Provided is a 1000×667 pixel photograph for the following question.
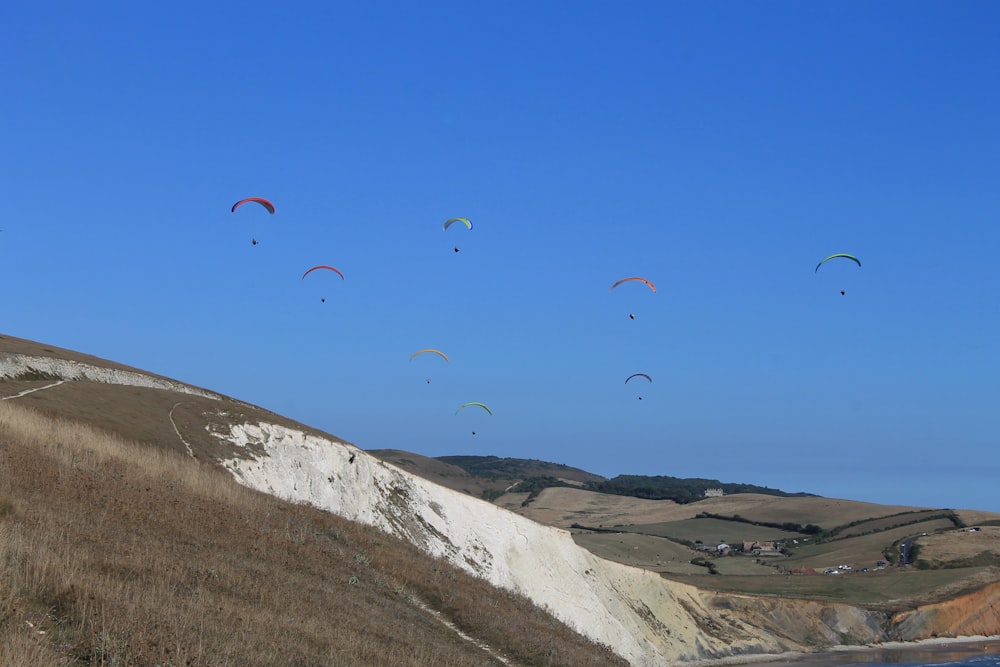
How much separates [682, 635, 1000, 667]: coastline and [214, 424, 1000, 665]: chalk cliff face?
87 centimetres

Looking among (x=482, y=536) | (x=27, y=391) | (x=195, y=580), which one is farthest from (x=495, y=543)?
(x=195, y=580)

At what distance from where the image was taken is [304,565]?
20828 millimetres

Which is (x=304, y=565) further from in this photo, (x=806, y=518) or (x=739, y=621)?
(x=806, y=518)

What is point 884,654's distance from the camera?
6347 centimetres

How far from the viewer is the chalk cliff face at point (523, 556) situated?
140 feet

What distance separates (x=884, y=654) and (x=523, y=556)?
1192 inches

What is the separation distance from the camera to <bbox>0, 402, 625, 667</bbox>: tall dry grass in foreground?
1166 cm

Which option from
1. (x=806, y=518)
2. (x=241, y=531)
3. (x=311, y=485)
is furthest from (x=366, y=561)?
(x=806, y=518)

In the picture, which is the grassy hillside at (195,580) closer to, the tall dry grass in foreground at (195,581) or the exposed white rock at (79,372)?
the tall dry grass in foreground at (195,581)

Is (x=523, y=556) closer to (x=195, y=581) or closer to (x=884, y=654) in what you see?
(x=884, y=654)

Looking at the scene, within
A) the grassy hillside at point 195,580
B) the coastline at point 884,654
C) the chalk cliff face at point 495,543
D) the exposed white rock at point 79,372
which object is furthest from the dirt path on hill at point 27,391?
the coastline at point 884,654

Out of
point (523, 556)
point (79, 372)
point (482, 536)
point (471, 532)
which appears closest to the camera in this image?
point (79, 372)

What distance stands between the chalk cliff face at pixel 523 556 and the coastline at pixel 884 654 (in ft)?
2.85

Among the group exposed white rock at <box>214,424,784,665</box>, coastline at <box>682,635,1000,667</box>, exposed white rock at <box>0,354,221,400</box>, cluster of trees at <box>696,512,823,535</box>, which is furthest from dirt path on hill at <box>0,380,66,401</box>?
cluster of trees at <box>696,512,823,535</box>
